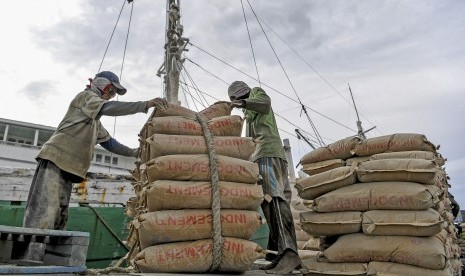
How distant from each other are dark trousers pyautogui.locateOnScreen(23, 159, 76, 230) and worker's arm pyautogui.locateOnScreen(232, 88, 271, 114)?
1.64 meters

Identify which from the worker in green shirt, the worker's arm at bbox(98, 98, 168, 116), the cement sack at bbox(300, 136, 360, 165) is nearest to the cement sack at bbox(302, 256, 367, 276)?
the worker in green shirt

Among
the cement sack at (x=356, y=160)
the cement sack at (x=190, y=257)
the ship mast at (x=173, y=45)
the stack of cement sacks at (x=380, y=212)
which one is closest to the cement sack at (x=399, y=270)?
the stack of cement sacks at (x=380, y=212)

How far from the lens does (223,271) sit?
245 centimetres

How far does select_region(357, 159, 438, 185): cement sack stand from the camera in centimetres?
311

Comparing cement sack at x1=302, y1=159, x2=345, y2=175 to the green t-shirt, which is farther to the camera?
cement sack at x1=302, y1=159, x2=345, y2=175

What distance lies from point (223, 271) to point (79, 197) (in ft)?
10.4

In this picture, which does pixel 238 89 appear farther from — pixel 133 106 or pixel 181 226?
pixel 181 226

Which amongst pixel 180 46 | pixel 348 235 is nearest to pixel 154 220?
pixel 348 235

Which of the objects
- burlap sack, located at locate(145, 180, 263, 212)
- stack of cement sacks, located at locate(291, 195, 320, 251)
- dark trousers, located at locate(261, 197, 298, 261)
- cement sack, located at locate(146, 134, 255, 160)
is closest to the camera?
burlap sack, located at locate(145, 180, 263, 212)

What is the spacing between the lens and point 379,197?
3115 mm

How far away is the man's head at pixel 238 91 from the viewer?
11.9 feet

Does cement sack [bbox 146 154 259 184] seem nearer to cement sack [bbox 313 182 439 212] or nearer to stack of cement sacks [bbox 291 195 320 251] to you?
cement sack [bbox 313 182 439 212]

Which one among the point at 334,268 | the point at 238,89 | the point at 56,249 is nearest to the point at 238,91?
the point at 238,89

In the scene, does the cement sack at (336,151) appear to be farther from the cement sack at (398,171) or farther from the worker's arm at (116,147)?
the worker's arm at (116,147)
